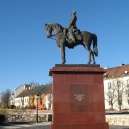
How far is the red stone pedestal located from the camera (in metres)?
14.3

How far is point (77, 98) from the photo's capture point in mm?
14586

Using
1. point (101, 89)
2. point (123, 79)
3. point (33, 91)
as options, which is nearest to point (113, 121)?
point (101, 89)

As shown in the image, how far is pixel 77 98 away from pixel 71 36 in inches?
153

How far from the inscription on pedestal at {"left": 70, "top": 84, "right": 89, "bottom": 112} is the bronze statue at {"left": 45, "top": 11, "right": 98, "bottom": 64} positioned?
1867 millimetres

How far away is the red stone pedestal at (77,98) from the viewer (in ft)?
46.9

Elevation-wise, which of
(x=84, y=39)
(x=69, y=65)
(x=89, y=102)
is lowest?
(x=89, y=102)

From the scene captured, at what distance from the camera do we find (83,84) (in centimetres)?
1487

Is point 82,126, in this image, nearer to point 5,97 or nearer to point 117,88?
point 117,88

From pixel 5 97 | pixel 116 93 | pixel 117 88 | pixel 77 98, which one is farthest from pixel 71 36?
pixel 5 97

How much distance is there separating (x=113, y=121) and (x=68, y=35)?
14.0 meters

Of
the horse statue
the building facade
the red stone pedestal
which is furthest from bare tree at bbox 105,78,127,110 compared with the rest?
the red stone pedestal

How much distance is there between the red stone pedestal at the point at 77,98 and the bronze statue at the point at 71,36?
1.10 meters

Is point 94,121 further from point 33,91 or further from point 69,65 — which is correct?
point 33,91

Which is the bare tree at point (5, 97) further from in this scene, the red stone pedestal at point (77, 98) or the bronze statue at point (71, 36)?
the red stone pedestal at point (77, 98)
